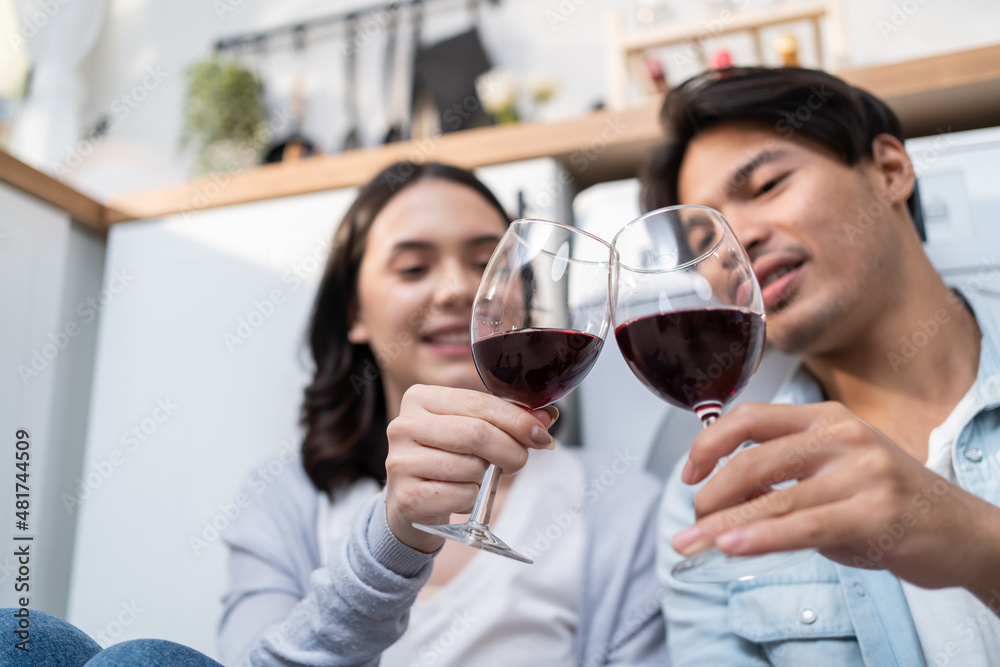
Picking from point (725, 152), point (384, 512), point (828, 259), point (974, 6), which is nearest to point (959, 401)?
point (828, 259)

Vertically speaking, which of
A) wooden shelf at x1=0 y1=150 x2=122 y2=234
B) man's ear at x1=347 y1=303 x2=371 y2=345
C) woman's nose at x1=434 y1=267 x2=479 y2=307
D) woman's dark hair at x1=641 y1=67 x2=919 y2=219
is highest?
woman's dark hair at x1=641 y1=67 x2=919 y2=219

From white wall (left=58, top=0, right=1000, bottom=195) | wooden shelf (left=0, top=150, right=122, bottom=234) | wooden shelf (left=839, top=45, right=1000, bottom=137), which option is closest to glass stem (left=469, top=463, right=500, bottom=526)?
wooden shelf (left=839, top=45, right=1000, bottom=137)

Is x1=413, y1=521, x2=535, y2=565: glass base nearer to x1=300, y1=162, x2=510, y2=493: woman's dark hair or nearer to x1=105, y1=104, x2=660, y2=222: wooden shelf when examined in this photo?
x1=300, y1=162, x2=510, y2=493: woman's dark hair

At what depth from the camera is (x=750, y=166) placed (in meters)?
1.07

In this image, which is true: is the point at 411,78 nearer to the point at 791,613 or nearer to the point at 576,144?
the point at 576,144

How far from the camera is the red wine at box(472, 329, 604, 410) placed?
2.04 ft

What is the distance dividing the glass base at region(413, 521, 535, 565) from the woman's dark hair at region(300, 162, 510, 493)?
0.67 metres

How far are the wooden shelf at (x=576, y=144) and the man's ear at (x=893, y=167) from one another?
0.18 m

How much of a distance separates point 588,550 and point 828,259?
540 mm

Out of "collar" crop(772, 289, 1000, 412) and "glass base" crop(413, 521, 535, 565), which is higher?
"collar" crop(772, 289, 1000, 412)

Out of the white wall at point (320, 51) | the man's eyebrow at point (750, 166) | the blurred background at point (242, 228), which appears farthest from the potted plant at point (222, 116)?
the man's eyebrow at point (750, 166)

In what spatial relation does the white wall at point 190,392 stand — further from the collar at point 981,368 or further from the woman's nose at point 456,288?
the collar at point 981,368

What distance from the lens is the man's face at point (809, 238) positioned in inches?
39.2

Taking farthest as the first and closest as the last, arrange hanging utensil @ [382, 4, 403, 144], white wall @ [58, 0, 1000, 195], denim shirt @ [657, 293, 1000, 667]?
hanging utensil @ [382, 4, 403, 144], white wall @ [58, 0, 1000, 195], denim shirt @ [657, 293, 1000, 667]
